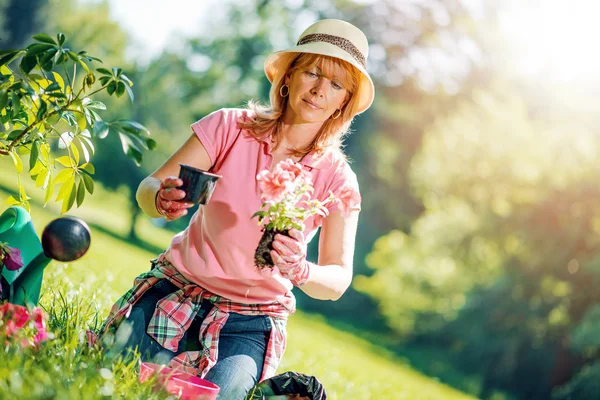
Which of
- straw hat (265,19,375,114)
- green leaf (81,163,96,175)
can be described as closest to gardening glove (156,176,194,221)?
green leaf (81,163,96,175)

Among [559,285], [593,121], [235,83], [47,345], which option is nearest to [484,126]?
[593,121]

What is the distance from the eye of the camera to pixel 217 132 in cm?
344

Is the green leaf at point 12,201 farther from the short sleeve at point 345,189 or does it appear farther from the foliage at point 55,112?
the short sleeve at point 345,189

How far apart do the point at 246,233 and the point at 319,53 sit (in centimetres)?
87

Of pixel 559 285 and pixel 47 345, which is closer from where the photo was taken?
pixel 47 345

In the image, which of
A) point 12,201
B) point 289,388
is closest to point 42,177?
point 12,201

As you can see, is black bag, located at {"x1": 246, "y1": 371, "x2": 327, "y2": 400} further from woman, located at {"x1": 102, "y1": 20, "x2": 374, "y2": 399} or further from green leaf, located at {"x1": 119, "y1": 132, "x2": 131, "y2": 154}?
green leaf, located at {"x1": 119, "y1": 132, "x2": 131, "y2": 154}

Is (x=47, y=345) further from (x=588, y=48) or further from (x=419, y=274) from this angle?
(x=419, y=274)

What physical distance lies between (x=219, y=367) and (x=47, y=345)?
81 cm

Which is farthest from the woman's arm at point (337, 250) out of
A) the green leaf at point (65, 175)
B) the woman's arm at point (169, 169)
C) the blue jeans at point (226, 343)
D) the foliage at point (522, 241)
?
the foliage at point (522, 241)

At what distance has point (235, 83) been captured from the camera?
106 ft

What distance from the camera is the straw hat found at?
132 inches

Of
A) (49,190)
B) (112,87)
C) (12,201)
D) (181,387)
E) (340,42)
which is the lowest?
(181,387)

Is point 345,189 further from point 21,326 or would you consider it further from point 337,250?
point 21,326
